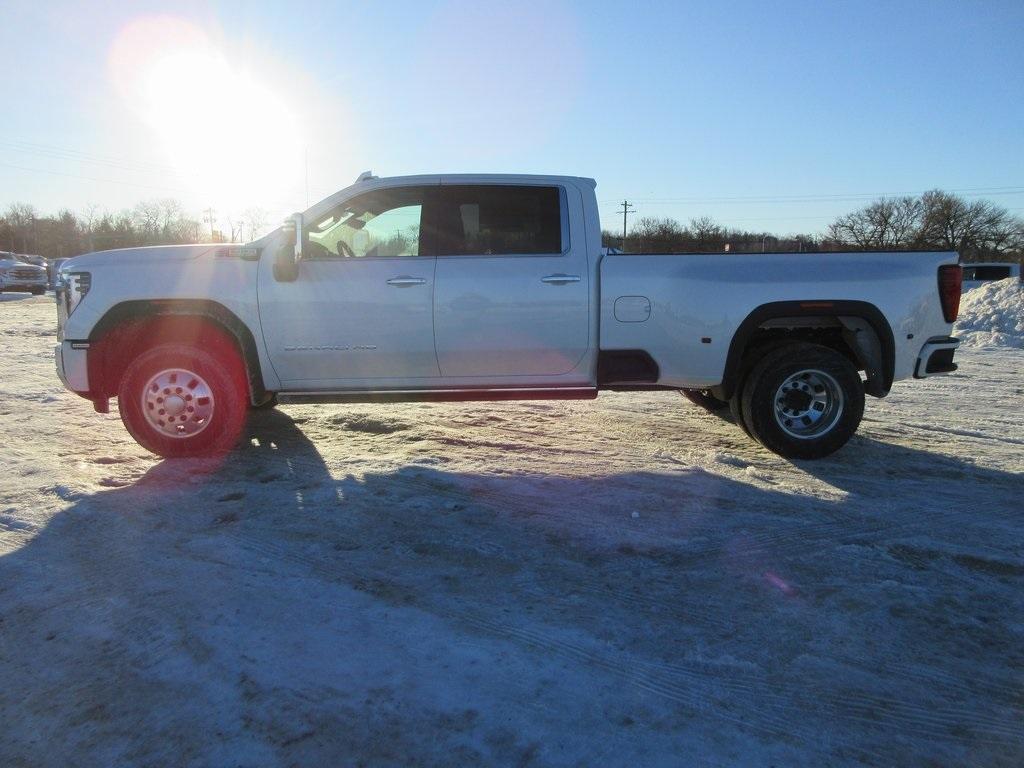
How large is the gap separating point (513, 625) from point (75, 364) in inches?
156

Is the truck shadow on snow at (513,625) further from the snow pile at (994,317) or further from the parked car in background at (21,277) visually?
the parked car in background at (21,277)

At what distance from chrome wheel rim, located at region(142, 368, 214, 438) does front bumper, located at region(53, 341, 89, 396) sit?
1.49 feet

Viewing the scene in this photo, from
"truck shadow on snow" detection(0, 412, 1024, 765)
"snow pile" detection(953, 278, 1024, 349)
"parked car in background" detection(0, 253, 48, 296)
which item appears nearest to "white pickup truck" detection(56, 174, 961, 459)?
"truck shadow on snow" detection(0, 412, 1024, 765)

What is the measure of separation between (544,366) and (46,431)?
431 centimetres

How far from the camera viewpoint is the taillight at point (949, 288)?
507 cm

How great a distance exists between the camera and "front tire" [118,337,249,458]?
498cm

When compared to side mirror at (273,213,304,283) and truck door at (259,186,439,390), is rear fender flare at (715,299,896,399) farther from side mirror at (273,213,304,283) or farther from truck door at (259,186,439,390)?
side mirror at (273,213,304,283)

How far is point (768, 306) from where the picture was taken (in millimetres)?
5062

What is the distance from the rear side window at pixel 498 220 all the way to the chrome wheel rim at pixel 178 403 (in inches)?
80.7

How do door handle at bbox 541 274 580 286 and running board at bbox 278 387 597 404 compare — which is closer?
door handle at bbox 541 274 580 286

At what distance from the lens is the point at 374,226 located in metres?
5.27

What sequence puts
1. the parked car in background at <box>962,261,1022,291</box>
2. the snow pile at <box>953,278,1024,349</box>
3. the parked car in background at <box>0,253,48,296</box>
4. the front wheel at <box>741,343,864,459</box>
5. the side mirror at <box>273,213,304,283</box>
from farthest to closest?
the parked car in background at <box>0,253,48,296</box>, the snow pile at <box>953,278,1024,349</box>, the parked car in background at <box>962,261,1022,291</box>, the front wheel at <box>741,343,864,459</box>, the side mirror at <box>273,213,304,283</box>

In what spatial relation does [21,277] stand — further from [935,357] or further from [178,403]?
[935,357]

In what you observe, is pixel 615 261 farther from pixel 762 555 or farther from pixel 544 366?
pixel 762 555
